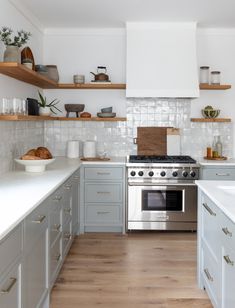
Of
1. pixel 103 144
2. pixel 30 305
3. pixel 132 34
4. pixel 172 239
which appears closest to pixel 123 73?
pixel 132 34

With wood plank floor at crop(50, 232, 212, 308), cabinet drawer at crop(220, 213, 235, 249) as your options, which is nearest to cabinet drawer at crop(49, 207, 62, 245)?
wood plank floor at crop(50, 232, 212, 308)

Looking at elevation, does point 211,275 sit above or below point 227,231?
below

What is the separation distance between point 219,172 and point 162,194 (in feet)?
2.32

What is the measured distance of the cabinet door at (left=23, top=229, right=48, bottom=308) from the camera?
2.23 meters

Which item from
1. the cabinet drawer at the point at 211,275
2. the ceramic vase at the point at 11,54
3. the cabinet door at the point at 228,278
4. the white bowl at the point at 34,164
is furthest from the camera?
the white bowl at the point at 34,164

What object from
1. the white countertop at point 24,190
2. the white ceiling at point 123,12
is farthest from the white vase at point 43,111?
the white ceiling at point 123,12

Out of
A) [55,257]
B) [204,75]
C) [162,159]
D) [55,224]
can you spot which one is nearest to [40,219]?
[55,224]

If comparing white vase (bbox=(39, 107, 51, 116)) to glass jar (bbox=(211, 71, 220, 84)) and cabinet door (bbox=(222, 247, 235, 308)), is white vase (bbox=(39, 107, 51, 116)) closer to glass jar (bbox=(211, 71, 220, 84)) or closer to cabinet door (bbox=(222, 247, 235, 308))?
glass jar (bbox=(211, 71, 220, 84))

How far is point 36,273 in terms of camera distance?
2480 mm

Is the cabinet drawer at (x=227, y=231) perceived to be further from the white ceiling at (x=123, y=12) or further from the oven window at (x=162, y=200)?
the white ceiling at (x=123, y=12)

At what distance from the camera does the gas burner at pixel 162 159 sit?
15.5 ft

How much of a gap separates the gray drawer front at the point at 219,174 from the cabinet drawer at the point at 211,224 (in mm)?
1677

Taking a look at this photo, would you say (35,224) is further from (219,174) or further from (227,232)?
(219,174)

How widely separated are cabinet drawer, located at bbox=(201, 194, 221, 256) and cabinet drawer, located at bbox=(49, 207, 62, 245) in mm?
1123
